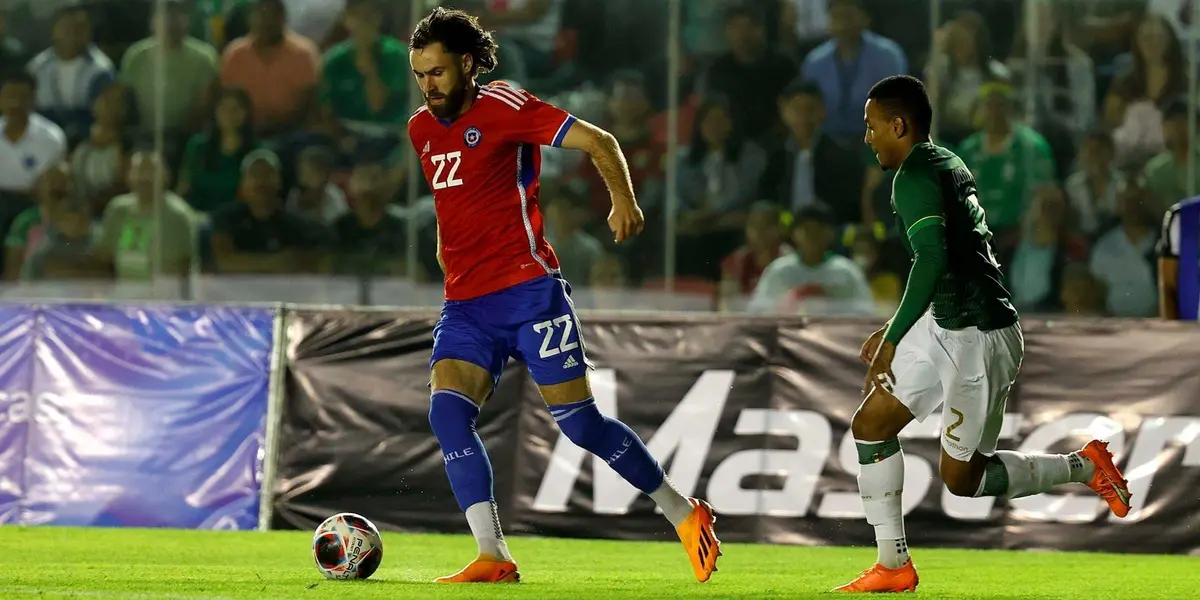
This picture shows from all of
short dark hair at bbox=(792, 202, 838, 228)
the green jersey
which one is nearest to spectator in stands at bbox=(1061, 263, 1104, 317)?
short dark hair at bbox=(792, 202, 838, 228)

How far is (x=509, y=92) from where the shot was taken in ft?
24.2

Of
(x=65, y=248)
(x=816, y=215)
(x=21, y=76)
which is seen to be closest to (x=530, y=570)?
(x=816, y=215)

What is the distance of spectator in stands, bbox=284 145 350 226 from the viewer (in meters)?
13.9

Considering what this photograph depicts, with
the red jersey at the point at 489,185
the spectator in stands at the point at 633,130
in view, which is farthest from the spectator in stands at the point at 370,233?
the red jersey at the point at 489,185

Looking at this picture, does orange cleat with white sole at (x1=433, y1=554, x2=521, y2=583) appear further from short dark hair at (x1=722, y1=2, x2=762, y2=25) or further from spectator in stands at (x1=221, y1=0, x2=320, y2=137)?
spectator in stands at (x1=221, y1=0, x2=320, y2=137)

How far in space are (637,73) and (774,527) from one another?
414cm

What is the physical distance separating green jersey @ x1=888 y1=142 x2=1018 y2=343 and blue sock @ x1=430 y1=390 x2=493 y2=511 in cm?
175

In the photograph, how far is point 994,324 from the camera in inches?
279

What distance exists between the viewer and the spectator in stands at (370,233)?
13492 millimetres

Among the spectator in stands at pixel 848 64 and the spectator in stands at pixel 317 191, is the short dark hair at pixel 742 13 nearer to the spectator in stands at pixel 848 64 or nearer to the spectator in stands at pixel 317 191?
the spectator in stands at pixel 848 64

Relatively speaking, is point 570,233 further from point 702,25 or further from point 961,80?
point 961,80

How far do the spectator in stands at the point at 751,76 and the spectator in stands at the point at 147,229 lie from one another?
14.0ft

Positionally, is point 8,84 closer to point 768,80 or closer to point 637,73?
point 637,73

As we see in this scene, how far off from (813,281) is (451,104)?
20.1 ft
